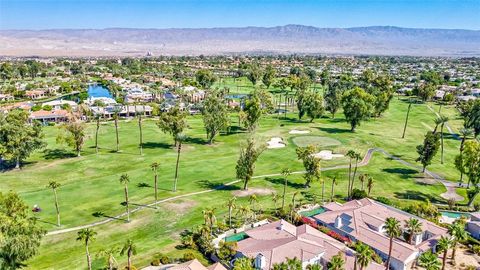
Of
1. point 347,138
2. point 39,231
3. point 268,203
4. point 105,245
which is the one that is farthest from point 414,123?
point 39,231

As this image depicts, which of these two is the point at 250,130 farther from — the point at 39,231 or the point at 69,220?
the point at 39,231

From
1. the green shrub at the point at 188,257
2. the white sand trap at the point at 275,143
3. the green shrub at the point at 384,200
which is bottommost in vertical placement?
the green shrub at the point at 188,257

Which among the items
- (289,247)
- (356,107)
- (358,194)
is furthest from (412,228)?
(356,107)

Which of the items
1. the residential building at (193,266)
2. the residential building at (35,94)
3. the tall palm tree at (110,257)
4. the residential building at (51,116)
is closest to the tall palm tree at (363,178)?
the residential building at (193,266)

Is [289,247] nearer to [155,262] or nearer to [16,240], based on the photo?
[155,262]

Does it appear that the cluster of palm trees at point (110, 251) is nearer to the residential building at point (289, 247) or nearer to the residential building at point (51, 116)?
the residential building at point (289, 247)

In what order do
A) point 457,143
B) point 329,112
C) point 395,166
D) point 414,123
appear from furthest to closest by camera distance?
Result: point 329,112 < point 414,123 < point 457,143 < point 395,166
